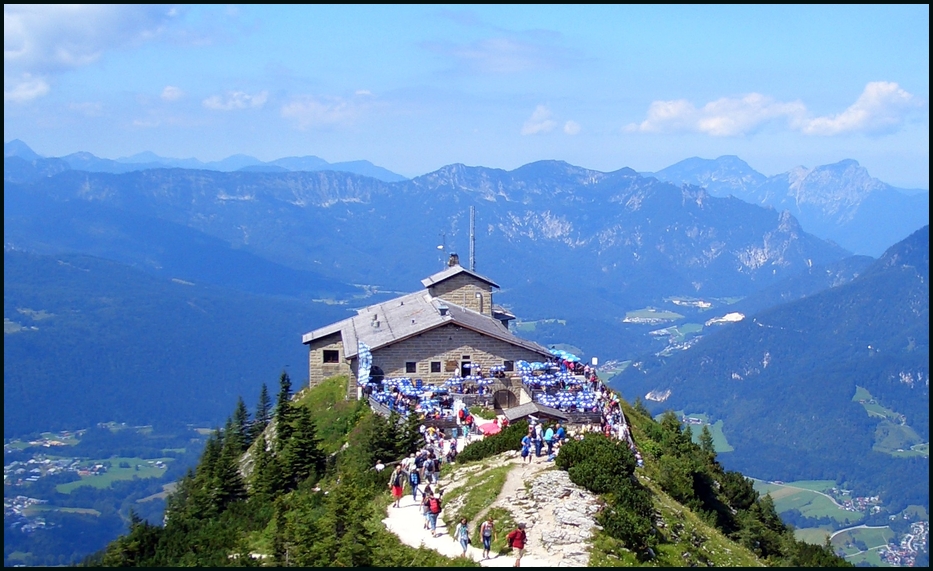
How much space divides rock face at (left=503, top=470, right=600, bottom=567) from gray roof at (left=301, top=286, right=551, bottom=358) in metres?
22.6

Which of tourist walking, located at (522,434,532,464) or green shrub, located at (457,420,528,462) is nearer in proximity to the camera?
tourist walking, located at (522,434,532,464)

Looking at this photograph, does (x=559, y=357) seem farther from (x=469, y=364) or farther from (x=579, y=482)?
(x=579, y=482)

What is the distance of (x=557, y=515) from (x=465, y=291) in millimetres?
41526

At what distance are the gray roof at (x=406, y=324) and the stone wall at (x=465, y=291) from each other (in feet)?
4.07

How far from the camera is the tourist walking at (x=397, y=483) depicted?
33281 millimetres

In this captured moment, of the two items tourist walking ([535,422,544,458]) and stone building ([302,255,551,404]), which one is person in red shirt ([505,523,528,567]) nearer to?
tourist walking ([535,422,544,458])

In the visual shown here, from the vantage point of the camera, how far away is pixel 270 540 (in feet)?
104

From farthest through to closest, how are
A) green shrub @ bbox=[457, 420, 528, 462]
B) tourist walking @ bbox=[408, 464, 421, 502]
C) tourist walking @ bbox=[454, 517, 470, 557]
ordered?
green shrub @ bbox=[457, 420, 528, 462] < tourist walking @ bbox=[408, 464, 421, 502] < tourist walking @ bbox=[454, 517, 470, 557]

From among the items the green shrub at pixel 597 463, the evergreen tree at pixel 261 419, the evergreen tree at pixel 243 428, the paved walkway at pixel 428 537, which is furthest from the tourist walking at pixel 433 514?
the evergreen tree at pixel 261 419

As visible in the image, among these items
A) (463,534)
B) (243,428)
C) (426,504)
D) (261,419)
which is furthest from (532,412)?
(261,419)

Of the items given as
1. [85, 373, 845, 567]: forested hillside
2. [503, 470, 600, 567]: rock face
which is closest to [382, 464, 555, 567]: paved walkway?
[85, 373, 845, 567]: forested hillside

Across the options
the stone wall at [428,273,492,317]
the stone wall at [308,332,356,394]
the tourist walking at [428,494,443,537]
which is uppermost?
the stone wall at [428,273,492,317]

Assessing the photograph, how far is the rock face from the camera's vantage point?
1063 inches

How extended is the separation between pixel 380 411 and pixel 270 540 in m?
16.6
